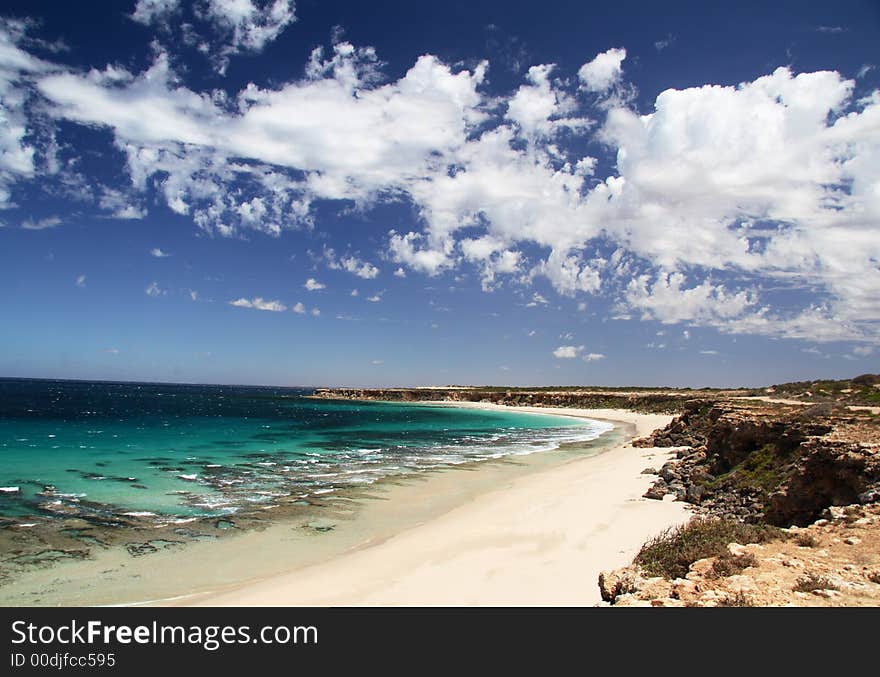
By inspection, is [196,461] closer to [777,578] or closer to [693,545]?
[693,545]

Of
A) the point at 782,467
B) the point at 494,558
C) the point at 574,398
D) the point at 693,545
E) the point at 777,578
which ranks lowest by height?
the point at 574,398

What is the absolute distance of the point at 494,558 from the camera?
13180 millimetres

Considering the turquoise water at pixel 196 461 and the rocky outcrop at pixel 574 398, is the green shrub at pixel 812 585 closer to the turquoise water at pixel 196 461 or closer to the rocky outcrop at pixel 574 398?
the turquoise water at pixel 196 461

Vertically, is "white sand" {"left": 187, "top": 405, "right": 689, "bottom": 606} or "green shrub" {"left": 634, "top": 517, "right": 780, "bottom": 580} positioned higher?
"green shrub" {"left": 634, "top": 517, "right": 780, "bottom": 580}

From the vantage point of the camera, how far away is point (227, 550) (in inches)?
558

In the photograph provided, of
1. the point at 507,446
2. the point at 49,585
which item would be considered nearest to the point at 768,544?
the point at 49,585

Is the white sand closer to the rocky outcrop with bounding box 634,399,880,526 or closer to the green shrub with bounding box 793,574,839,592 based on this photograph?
the rocky outcrop with bounding box 634,399,880,526

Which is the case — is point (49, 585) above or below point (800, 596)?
below

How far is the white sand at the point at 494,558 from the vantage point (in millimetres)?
A: 10812

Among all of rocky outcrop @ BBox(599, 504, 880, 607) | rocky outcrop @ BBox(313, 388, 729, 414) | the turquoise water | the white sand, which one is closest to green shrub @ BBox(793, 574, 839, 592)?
rocky outcrop @ BBox(599, 504, 880, 607)

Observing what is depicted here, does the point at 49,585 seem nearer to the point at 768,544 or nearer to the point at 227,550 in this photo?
the point at 227,550

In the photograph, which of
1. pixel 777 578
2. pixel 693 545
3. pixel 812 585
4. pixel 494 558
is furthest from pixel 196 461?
pixel 812 585

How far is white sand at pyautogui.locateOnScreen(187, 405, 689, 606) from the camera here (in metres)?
10.8
